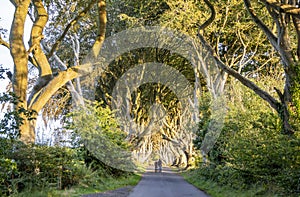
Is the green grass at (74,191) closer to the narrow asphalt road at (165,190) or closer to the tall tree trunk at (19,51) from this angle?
the narrow asphalt road at (165,190)

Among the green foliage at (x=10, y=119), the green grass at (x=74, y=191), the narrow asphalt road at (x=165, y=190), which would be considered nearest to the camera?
the green foliage at (x=10, y=119)

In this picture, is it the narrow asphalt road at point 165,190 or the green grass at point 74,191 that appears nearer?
the green grass at point 74,191

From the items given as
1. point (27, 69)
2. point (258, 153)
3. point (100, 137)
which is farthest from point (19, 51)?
point (100, 137)

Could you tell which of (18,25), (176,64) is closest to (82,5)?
(18,25)

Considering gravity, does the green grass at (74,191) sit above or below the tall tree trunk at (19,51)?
below

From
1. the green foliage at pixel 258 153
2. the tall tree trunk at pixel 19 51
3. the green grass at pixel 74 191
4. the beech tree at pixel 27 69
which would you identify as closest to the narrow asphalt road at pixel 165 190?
the green grass at pixel 74 191

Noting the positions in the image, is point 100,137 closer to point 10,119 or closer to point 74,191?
point 74,191

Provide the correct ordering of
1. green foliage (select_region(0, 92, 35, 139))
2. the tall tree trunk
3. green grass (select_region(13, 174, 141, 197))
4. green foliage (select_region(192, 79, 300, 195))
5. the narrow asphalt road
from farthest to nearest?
1. the narrow asphalt road
2. the tall tree trunk
3. green grass (select_region(13, 174, 141, 197))
4. green foliage (select_region(192, 79, 300, 195))
5. green foliage (select_region(0, 92, 35, 139))

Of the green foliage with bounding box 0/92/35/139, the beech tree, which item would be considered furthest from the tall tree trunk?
the green foliage with bounding box 0/92/35/139

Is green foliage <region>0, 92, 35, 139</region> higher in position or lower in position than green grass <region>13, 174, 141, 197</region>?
higher

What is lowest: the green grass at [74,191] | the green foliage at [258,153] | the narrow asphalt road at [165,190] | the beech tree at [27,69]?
the narrow asphalt road at [165,190]

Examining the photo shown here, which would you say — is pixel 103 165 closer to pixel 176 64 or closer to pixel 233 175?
pixel 233 175

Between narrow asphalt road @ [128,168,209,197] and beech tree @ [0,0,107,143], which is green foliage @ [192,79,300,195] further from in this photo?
beech tree @ [0,0,107,143]

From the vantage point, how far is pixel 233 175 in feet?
54.2
